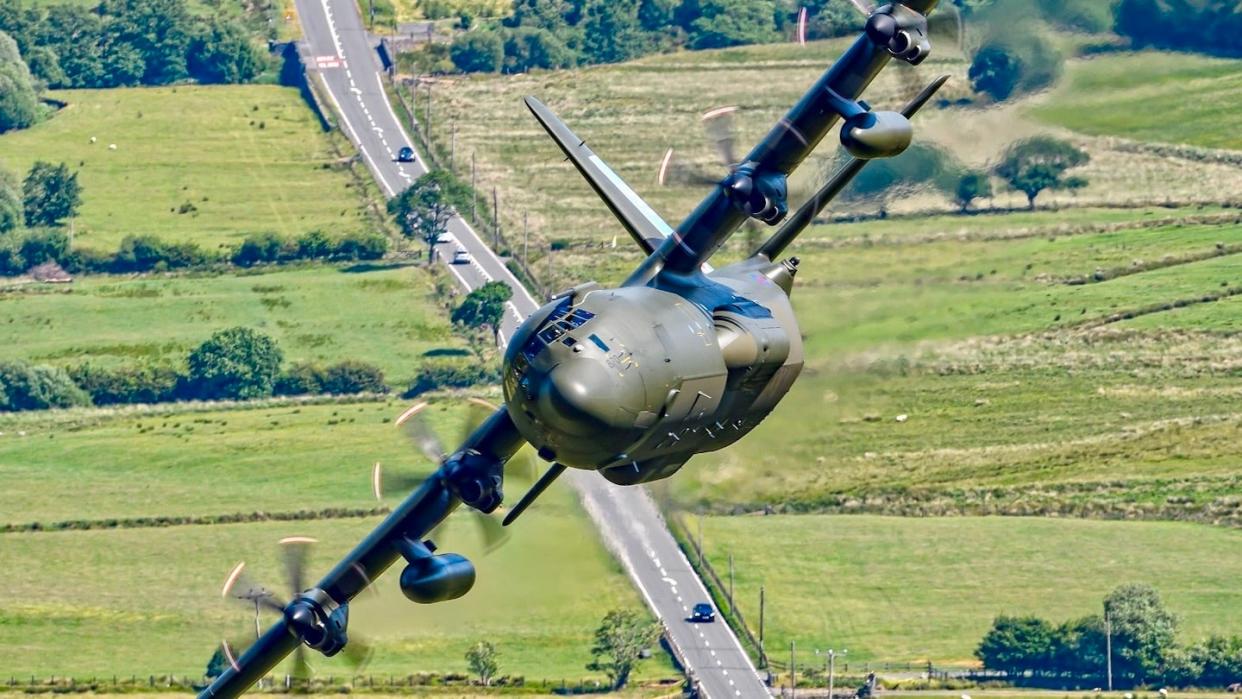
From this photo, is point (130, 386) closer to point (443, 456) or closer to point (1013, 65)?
point (1013, 65)

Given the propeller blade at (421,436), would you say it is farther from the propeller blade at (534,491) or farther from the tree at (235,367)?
the tree at (235,367)

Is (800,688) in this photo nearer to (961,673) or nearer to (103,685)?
(961,673)

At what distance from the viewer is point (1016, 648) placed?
129750 millimetres

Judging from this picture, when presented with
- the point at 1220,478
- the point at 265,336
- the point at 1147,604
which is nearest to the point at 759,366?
the point at 1147,604

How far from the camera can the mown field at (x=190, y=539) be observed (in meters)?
131

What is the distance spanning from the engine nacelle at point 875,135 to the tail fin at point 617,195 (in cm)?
576

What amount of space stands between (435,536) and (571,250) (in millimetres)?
113283

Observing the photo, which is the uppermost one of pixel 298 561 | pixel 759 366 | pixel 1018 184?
pixel 759 366

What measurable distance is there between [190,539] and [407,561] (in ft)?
241

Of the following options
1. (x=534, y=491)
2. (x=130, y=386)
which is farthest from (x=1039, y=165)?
(x=130, y=386)

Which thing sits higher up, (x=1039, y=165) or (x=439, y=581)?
(x=439, y=581)

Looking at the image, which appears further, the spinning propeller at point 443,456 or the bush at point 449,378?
the bush at point 449,378

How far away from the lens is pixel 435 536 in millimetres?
77438

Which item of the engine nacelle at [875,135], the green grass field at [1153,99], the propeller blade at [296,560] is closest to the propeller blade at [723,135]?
the engine nacelle at [875,135]
